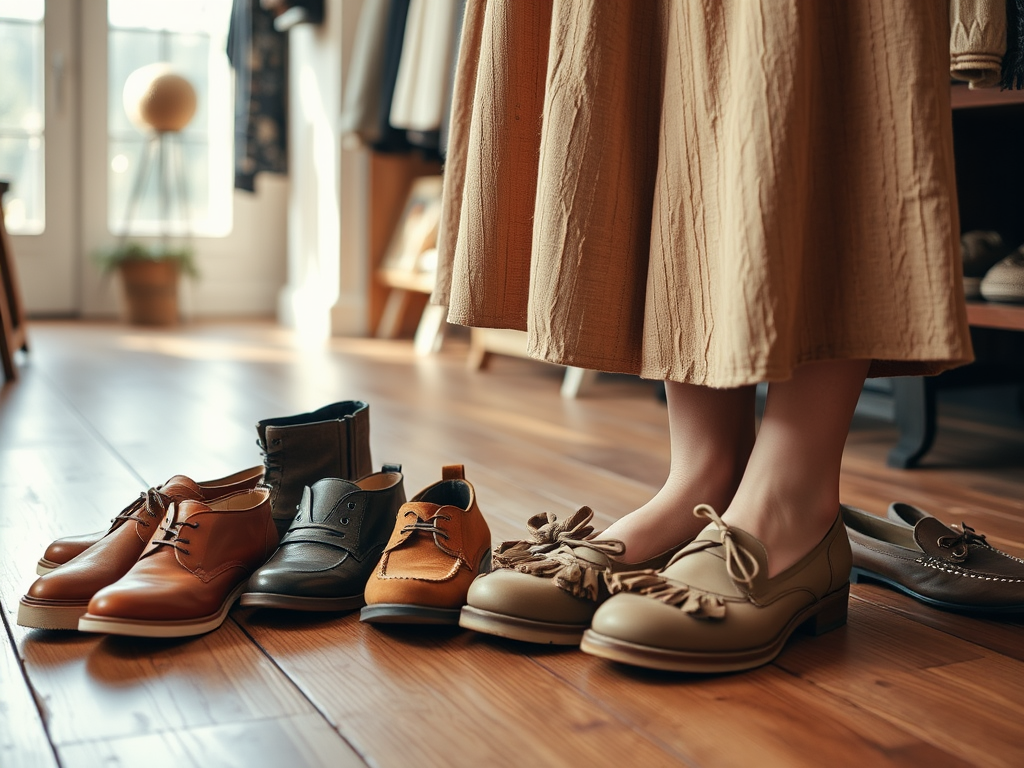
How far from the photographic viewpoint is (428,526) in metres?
0.84

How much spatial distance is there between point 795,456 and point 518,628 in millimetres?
249

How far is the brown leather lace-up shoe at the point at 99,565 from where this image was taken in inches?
30.9

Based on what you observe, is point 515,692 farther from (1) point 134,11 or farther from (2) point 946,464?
(1) point 134,11

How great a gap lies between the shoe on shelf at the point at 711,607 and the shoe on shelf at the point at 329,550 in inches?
8.7

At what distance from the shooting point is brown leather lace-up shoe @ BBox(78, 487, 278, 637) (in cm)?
75

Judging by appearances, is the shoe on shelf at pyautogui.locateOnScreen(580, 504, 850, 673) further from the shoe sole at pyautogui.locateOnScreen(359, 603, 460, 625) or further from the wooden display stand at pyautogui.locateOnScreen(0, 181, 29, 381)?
the wooden display stand at pyautogui.locateOnScreen(0, 181, 29, 381)

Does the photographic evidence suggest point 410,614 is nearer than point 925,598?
Yes

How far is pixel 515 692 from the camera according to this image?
0.71 metres

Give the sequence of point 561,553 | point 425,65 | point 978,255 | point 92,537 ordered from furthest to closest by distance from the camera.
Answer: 1. point 425,65
2. point 978,255
3. point 92,537
4. point 561,553

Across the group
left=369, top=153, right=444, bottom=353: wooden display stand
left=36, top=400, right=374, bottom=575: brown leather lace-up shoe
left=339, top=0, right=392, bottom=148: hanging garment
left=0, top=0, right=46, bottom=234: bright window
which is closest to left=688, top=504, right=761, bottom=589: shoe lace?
left=36, top=400, right=374, bottom=575: brown leather lace-up shoe

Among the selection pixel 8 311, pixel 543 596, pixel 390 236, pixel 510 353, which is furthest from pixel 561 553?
pixel 390 236

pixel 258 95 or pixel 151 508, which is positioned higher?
pixel 258 95

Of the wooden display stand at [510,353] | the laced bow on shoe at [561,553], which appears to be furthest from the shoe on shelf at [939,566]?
the wooden display stand at [510,353]

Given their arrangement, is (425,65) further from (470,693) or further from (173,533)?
(470,693)
